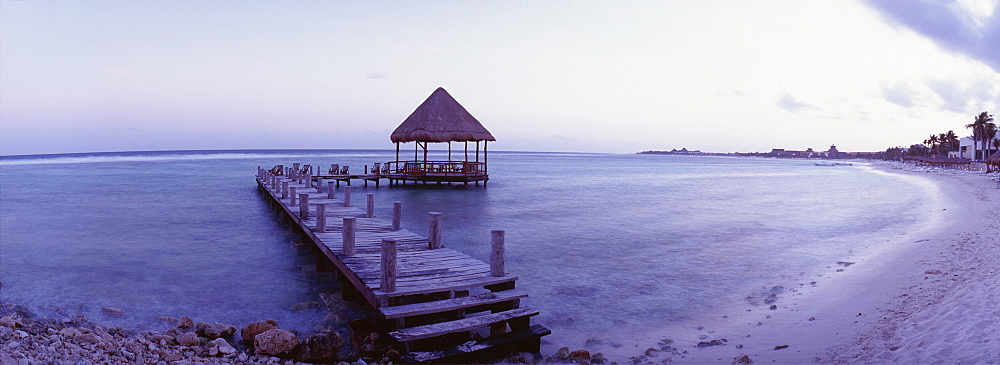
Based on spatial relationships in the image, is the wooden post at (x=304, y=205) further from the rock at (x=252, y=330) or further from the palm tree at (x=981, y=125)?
the palm tree at (x=981, y=125)

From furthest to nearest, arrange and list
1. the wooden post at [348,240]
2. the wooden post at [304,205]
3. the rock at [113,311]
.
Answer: the wooden post at [304,205]
the wooden post at [348,240]
the rock at [113,311]

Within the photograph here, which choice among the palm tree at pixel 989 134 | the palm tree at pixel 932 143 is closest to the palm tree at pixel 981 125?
the palm tree at pixel 989 134

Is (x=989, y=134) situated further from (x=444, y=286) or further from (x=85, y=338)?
(x=85, y=338)

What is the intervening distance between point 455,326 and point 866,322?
485 cm

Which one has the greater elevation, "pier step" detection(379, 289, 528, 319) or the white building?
the white building

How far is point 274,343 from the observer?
19.4 feet

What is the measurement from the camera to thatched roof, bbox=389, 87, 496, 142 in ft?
95.7

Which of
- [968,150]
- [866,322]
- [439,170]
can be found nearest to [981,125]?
[968,150]

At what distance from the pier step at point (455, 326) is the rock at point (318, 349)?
38 centimetres

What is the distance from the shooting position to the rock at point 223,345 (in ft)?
Answer: 19.4

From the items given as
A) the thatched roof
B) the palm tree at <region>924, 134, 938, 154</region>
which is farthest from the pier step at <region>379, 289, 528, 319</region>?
the palm tree at <region>924, 134, 938, 154</region>

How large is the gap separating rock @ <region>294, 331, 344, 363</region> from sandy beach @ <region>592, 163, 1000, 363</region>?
2971mm

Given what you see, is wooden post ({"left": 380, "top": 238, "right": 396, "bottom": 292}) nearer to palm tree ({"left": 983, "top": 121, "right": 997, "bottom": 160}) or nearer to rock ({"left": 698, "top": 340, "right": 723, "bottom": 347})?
rock ({"left": 698, "top": 340, "right": 723, "bottom": 347})

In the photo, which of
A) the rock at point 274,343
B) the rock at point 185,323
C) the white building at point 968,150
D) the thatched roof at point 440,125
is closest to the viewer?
the rock at point 274,343
